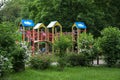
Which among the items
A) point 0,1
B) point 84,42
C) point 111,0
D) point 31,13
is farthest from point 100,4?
point 84,42

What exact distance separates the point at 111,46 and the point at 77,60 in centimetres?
223

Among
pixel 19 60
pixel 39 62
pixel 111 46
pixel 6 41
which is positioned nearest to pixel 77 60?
pixel 111 46

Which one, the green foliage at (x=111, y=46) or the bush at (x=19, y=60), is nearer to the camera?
the bush at (x=19, y=60)

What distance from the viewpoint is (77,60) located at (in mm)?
17328

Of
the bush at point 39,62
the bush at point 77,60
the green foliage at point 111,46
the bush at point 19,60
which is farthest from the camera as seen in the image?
the green foliage at point 111,46

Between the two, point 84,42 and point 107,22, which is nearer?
point 84,42

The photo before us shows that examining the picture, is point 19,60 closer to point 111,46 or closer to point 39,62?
point 39,62

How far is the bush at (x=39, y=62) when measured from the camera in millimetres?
14828

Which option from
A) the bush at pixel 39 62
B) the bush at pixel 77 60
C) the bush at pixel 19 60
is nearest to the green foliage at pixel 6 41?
the bush at pixel 19 60

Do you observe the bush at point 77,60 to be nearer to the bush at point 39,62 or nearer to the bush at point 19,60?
the bush at point 39,62

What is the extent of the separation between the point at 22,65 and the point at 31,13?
67.9 ft

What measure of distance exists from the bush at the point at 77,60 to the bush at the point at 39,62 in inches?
90.8

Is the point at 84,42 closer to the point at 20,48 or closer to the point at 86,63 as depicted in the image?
the point at 86,63

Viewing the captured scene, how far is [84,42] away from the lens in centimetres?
1825
